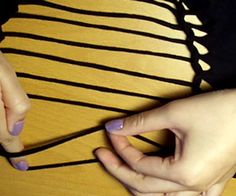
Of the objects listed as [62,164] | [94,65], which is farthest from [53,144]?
[94,65]

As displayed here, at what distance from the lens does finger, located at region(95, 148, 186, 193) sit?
0.73 meters

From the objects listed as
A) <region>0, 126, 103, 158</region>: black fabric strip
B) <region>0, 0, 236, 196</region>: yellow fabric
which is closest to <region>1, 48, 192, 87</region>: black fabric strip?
<region>0, 0, 236, 196</region>: yellow fabric

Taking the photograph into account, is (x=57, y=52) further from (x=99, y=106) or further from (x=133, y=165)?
(x=133, y=165)

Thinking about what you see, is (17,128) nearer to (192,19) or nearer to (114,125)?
(114,125)

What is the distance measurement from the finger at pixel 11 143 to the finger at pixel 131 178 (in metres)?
0.13

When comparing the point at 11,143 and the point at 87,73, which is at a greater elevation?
the point at 87,73

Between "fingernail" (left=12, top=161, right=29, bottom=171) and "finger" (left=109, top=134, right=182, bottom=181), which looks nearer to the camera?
"finger" (left=109, top=134, right=182, bottom=181)

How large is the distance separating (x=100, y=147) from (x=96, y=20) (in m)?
0.21

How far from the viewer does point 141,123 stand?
2.37 ft

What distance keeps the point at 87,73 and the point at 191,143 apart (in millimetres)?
196

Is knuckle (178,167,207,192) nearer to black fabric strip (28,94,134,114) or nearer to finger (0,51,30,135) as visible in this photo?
black fabric strip (28,94,134,114)

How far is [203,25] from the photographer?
70cm

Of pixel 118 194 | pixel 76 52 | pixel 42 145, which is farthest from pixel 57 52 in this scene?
pixel 118 194

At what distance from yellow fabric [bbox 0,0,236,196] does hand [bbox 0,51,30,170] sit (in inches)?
2.4
